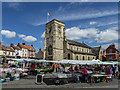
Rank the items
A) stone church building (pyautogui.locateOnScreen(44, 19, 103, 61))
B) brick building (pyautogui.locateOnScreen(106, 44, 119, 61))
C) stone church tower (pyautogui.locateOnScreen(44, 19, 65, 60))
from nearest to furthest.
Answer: stone church building (pyautogui.locateOnScreen(44, 19, 103, 61)), stone church tower (pyautogui.locateOnScreen(44, 19, 65, 60)), brick building (pyautogui.locateOnScreen(106, 44, 119, 61))

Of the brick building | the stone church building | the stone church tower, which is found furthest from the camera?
the brick building

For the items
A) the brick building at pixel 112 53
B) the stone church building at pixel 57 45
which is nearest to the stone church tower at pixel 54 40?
the stone church building at pixel 57 45

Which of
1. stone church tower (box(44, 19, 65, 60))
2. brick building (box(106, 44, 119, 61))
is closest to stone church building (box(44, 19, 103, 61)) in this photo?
stone church tower (box(44, 19, 65, 60))

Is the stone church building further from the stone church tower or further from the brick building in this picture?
the brick building

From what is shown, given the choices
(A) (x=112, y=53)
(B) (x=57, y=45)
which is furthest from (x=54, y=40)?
(A) (x=112, y=53)

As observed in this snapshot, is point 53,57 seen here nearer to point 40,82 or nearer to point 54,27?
point 54,27

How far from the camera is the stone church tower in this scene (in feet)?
114

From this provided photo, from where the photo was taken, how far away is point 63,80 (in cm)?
942

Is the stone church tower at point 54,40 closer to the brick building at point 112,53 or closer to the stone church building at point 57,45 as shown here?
the stone church building at point 57,45

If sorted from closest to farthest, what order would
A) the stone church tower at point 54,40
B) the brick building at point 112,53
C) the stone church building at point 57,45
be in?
1. the stone church building at point 57,45
2. the stone church tower at point 54,40
3. the brick building at point 112,53

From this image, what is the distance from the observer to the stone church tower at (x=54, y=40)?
114ft

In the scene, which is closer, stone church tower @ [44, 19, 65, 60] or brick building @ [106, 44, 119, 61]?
stone church tower @ [44, 19, 65, 60]

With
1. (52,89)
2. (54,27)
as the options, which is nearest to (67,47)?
(54,27)

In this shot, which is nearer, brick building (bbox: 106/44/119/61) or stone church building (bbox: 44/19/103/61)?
stone church building (bbox: 44/19/103/61)
